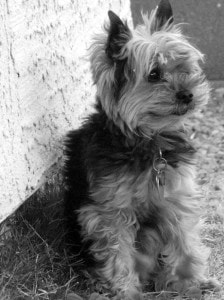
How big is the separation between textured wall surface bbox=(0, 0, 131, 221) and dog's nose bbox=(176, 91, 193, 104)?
1047mm

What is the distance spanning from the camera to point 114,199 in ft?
13.7

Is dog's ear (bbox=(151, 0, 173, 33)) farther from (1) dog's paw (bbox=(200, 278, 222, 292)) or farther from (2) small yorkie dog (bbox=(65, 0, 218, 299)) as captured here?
(1) dog's paw (bbox=(200, 278, 222, 292))

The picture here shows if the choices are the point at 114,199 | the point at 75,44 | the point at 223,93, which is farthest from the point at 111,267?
the point at 223,93

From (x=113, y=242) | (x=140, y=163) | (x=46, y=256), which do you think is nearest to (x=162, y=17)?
(x=140, y=163)

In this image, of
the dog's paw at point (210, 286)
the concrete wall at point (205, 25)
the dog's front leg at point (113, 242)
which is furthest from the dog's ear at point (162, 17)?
the concrete wall at point (205, 25)

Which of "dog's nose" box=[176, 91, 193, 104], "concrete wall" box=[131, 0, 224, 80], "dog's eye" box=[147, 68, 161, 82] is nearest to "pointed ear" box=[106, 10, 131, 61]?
"dog's eye" box=[147, 68, 161, 82]

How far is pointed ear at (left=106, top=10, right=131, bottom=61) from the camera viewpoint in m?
3.99

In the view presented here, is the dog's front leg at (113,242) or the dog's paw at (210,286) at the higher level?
the dog's front leg at (113,242)

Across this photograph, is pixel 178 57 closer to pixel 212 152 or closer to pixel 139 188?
pixel 139 188

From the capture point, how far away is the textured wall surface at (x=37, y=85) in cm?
430

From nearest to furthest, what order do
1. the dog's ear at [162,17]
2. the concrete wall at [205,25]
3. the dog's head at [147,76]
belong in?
the dog's head at [147,76], the dog's ear at [162,17], the concrete wall at [205,25]

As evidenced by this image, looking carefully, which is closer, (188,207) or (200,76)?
(200,76)

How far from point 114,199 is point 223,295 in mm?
1025

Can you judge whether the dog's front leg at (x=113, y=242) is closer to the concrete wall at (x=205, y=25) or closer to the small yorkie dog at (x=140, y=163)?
the small yorkie dog at (x=140, y=163)
